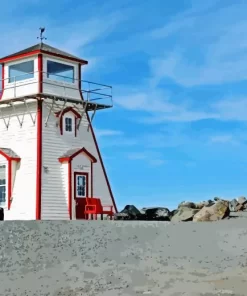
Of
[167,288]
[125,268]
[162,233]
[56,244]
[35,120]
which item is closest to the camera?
[167,288]

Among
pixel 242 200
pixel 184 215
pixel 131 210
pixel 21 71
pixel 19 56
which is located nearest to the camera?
pixel 184 215

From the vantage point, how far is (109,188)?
→ 2769 cm

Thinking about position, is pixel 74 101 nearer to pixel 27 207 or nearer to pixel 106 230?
pixel 27 207

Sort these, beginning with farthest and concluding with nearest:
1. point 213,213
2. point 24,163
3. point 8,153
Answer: point 8,153
point 24,163
point 213,213

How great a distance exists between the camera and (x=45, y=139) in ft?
82.3

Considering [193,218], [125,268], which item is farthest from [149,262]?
[193,218]

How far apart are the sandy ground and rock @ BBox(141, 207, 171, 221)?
5.71 meters

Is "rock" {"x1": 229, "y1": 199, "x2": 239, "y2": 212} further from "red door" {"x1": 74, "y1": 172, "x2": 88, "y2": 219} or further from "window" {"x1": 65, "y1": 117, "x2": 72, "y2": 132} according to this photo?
"window" {"x1": 65, "y1": 117, "x2": 72, "y2": 132}

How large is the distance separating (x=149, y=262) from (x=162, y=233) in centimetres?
382

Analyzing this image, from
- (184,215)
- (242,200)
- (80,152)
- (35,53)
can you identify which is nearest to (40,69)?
(35,53)

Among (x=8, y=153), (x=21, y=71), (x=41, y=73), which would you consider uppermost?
(x=21, y=71)

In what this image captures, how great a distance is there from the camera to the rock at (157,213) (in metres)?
27.2

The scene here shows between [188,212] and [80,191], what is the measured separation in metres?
4.75

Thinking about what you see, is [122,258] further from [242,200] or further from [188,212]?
[242,200]
